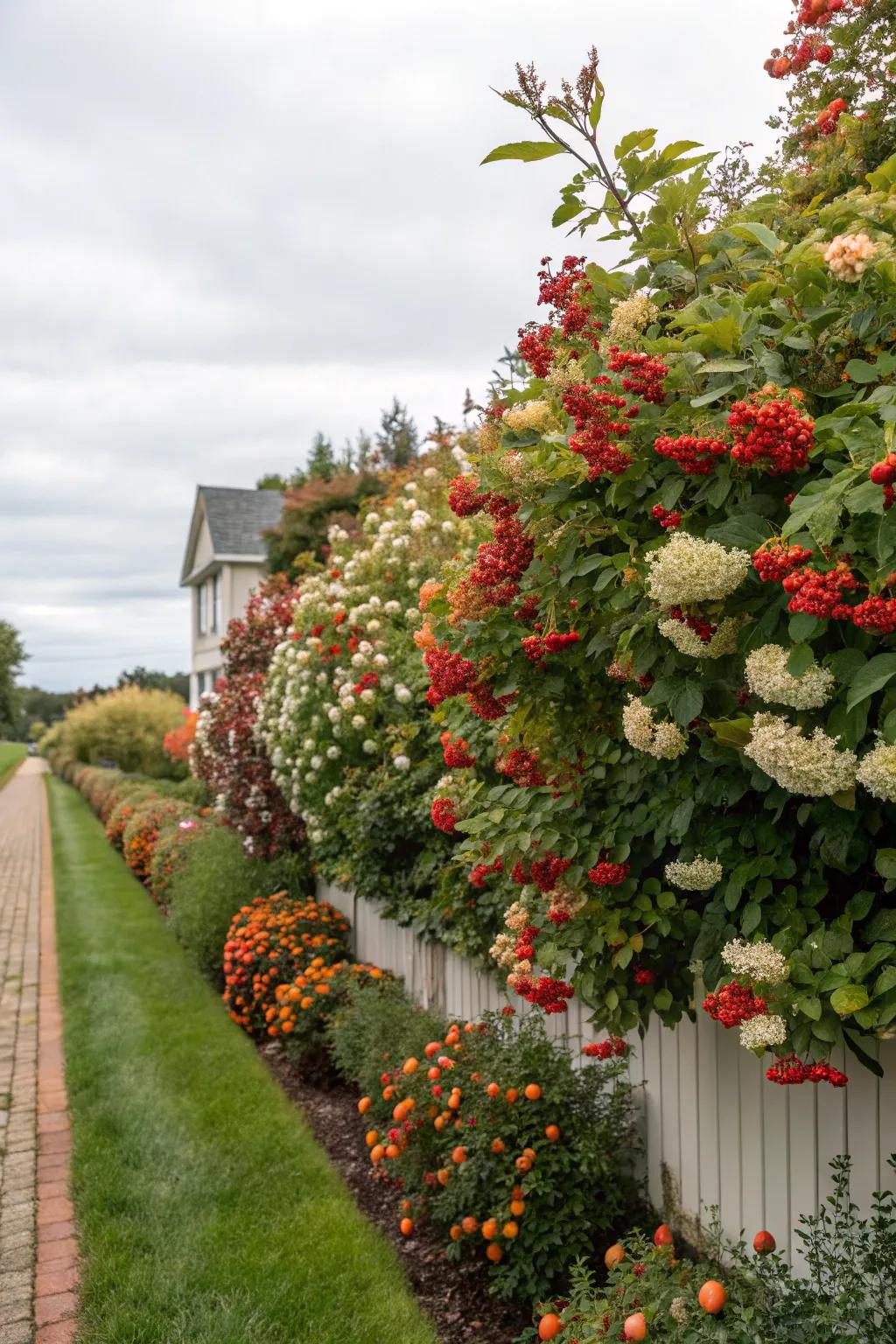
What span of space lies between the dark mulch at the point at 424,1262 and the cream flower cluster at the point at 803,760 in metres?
2.58

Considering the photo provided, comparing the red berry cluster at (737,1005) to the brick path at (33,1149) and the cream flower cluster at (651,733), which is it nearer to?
the cream flower cluster at (651,733)

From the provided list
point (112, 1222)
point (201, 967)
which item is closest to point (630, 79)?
point (112, 1222)

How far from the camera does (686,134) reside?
2.48m

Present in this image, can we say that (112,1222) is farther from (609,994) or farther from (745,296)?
(745,296)

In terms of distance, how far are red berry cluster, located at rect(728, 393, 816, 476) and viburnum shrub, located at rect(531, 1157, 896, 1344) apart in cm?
185

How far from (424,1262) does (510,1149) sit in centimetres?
70

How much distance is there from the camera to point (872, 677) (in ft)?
5.40

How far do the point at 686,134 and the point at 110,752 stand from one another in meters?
29.0

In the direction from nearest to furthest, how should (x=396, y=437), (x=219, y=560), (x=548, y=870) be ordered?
(x=548, y=870), (x=396, y=437), (x=219, y=560)

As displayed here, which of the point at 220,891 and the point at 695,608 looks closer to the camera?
the point at 695,608

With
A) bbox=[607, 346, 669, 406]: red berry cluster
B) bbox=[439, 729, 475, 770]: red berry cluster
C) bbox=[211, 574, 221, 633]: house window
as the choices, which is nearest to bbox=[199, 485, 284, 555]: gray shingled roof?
bbox=[211, 574, 221, 633]: house window

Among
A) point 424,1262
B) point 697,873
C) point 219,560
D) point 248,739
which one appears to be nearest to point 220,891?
point 248,739

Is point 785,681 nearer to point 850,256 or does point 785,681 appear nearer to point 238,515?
point 850,256

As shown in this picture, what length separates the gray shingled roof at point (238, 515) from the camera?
25.9m
